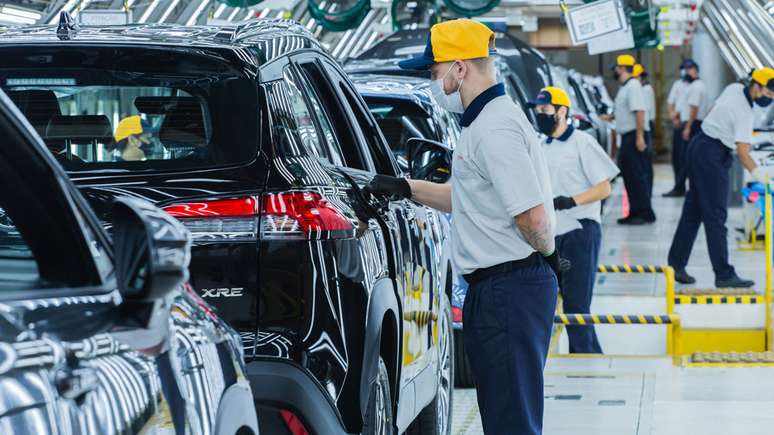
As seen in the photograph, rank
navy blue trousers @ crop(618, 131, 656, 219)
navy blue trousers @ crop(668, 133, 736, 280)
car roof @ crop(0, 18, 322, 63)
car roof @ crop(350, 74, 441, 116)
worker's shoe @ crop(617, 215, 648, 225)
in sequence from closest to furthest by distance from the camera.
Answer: car roof @ crop(0, 18, 322, 63)
car roof @ crop(350, 74, 441, 116)
navy blue trousers @ crop(668, 133, 736, 280)
navy blue trousers @ crop(618, 131, 656, 219)
worker's shoe @ crop(617, 215, 648, 225)

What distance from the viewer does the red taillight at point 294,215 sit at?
147 inches

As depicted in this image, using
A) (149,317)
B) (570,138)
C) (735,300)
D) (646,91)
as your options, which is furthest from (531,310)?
(646,91)

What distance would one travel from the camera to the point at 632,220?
20.5 meters

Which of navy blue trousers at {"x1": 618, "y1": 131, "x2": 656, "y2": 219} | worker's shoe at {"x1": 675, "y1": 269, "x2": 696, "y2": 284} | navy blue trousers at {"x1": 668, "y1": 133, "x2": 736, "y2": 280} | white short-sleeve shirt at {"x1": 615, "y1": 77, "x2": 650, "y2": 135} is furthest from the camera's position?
navy blue trousers at {"x1": 618, "y1": 131, "x2": 656, "y2": 219}

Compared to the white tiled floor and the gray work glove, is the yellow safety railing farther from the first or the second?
the gray work glove

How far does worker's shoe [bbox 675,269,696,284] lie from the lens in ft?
44.8

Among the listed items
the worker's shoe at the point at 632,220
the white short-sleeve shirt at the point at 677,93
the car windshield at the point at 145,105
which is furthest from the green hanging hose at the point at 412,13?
the car windshield at the point at 145,105

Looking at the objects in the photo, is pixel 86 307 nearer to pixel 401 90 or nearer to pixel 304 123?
pixel 304 123

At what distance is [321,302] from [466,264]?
107 centimetres

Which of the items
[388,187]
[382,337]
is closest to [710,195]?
[388,187]

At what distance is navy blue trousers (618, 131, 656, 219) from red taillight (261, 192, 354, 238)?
16.2 meters

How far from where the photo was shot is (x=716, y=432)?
23.8ft

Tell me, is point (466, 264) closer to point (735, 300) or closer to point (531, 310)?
point (531, 310)

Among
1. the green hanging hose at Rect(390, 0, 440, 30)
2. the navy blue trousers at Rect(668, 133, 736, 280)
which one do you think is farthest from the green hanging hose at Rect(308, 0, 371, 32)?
the navy blue trousers at Rect(668, 133, 736, 280)
